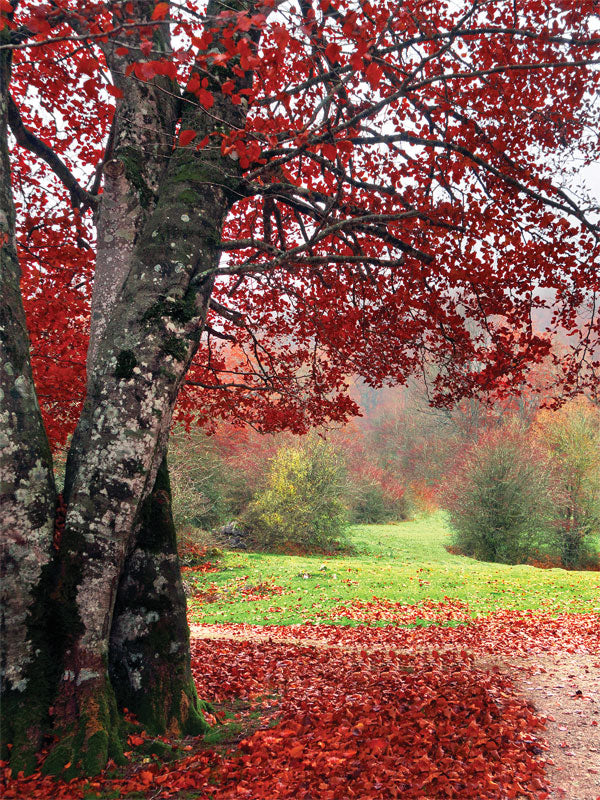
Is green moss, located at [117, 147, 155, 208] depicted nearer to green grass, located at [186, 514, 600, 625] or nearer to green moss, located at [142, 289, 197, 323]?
green moss, located at [142, 289, 197, 323]

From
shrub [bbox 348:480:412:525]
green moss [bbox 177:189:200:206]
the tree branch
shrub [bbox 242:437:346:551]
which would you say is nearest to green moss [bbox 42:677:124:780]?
green moss [bbox 177:189:200:206]

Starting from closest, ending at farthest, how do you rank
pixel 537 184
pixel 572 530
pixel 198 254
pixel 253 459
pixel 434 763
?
pixel 434 763
pixel 198 254
pixel 537 184
pixel 572 530
pixel 253 459

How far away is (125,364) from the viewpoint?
3748 millimetres

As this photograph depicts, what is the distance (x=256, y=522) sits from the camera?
72.2 feet

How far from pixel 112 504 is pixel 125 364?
102 cm

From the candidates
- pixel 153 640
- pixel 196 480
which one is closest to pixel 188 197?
pixel 153 640

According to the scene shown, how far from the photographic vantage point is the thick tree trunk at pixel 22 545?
328 centimetres

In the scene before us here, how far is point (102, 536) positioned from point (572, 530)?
72.9ft

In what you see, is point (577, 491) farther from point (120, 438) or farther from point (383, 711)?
point (120, 438)

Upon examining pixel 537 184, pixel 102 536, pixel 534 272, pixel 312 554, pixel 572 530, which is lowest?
pixel 312 554

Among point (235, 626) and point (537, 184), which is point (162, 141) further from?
point (235, 626)

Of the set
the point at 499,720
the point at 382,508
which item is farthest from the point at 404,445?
the point at 499,720

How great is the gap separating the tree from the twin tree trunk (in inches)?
0.6

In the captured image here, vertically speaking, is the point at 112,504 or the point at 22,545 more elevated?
the point at 112,504
